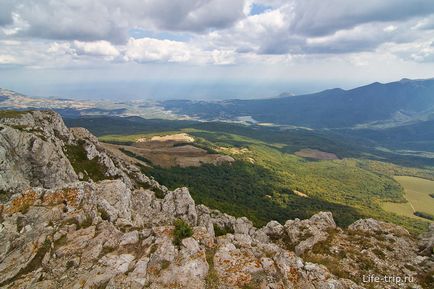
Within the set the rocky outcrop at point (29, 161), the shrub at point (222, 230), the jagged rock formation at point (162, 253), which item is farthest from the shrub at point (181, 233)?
the shrub at point (222, 230)

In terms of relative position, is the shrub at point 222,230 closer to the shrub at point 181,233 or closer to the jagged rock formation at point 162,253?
the jagged rock formation at point 162,253

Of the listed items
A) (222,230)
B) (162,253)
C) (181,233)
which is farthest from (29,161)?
(162,253)

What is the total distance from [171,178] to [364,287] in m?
157

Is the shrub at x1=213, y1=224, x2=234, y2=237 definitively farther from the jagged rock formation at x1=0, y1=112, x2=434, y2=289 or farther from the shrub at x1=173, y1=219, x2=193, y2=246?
the shrub at x1=173, y1=219, x2=193, y2=246

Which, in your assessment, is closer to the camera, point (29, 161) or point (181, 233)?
point (181, 233)

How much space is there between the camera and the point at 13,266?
23.3 m

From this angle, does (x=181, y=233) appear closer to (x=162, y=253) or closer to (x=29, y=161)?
(x=162, y=253)

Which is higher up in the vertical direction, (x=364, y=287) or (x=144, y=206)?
(x=364, y=287)

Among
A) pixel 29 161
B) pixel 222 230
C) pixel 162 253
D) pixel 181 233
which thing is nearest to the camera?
pixel 162 253

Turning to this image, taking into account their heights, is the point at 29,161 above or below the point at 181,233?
below

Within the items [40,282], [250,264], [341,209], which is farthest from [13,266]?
[341,209]

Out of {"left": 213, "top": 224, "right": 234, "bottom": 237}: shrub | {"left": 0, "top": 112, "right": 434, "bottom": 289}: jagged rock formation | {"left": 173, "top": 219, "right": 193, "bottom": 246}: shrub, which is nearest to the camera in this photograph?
{"left": 0, "top": 112, "right": 434, "bottom": 289}: jagged rock formation

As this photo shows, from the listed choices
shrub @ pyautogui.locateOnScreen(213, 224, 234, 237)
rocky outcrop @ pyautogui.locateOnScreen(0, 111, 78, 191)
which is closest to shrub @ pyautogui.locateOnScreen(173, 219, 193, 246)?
rocky outcrop @ pyautogui.locateOnScreen(0, 111, 78, 191)

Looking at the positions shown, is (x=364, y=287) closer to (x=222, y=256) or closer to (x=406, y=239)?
(x=222, y=256)
